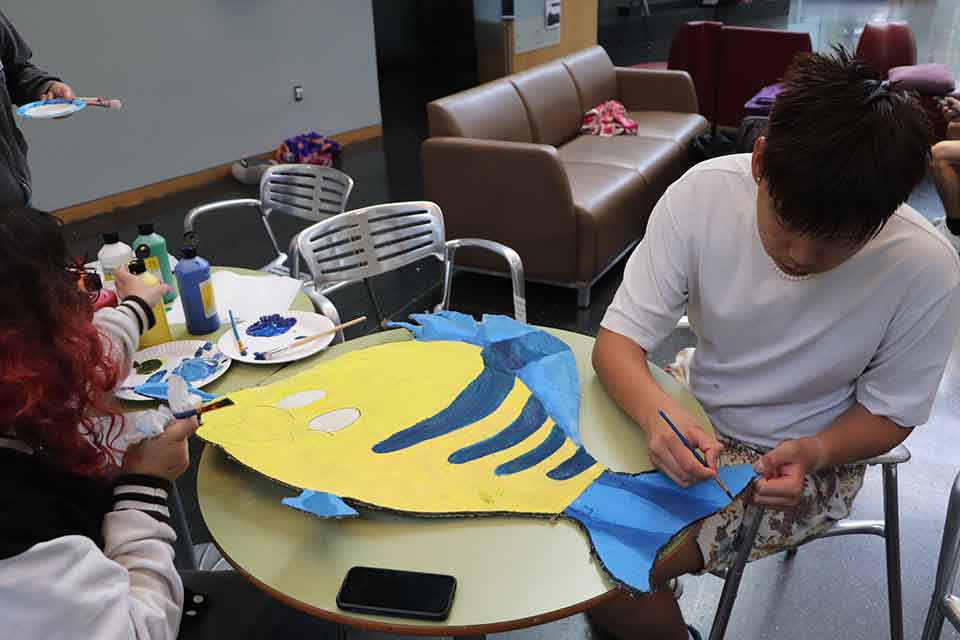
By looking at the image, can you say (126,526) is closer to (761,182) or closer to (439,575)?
(439,575)

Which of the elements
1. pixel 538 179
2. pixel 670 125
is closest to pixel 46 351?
pixel 538 179

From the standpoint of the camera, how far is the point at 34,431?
0.88 meters

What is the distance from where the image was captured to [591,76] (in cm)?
449

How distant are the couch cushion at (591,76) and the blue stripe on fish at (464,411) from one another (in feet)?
11.2

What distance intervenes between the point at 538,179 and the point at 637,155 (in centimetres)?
103

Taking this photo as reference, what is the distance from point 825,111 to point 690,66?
4.79m

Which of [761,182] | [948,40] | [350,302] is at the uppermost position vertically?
[761,182]

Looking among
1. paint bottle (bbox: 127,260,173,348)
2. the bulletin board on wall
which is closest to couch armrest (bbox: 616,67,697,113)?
the bulletin board on wall

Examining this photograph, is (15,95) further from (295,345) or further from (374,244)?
(295,345)

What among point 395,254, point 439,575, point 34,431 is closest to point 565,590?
point 439,575

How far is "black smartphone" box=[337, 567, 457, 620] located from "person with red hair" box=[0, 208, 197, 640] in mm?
227

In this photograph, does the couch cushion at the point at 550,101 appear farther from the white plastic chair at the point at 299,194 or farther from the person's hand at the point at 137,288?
the person's hand at the point at 137,288

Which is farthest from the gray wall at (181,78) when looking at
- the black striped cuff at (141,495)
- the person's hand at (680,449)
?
the person's hand at (680,449)

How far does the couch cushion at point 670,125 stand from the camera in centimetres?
421
